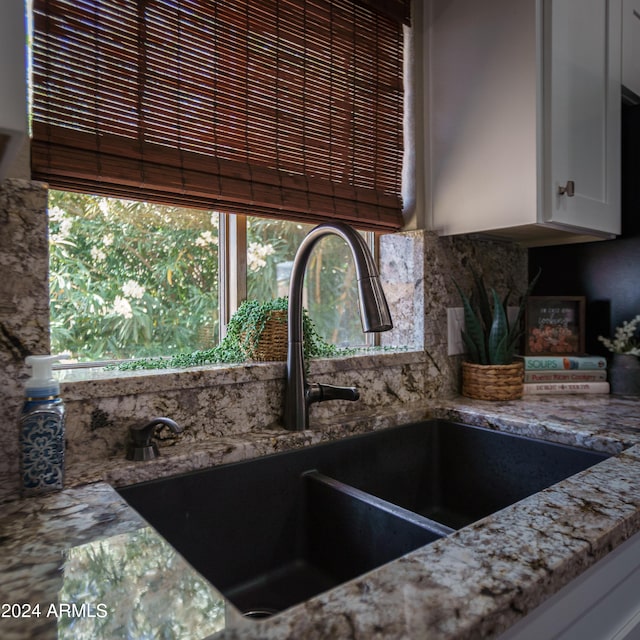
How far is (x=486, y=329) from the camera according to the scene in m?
1.58

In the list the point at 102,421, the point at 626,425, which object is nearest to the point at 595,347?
the point at 626,425

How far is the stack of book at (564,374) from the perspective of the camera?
1.55m

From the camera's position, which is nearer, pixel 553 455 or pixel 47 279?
pixel 47 279

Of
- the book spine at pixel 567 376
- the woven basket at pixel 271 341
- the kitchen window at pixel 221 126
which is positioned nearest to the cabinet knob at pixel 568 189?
the kitchen window at pixel 221 126

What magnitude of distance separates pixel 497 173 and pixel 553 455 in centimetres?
74

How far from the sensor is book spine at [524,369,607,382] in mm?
1554

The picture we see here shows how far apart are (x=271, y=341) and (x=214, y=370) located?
0.18 metres

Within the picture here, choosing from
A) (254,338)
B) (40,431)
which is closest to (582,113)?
(254,338)

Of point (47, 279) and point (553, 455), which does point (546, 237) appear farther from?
point (47, 279)

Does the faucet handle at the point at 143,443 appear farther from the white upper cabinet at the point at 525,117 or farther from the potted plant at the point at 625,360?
the potted plant at the point at 625,360

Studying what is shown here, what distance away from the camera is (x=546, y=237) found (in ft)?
5.18

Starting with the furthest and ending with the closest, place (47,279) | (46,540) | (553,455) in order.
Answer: (553,455)
(47,279)
(46,540)

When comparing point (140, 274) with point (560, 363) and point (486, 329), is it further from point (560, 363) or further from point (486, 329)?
point (560, 363)

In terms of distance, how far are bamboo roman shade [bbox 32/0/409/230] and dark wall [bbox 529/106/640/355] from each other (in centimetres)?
72
